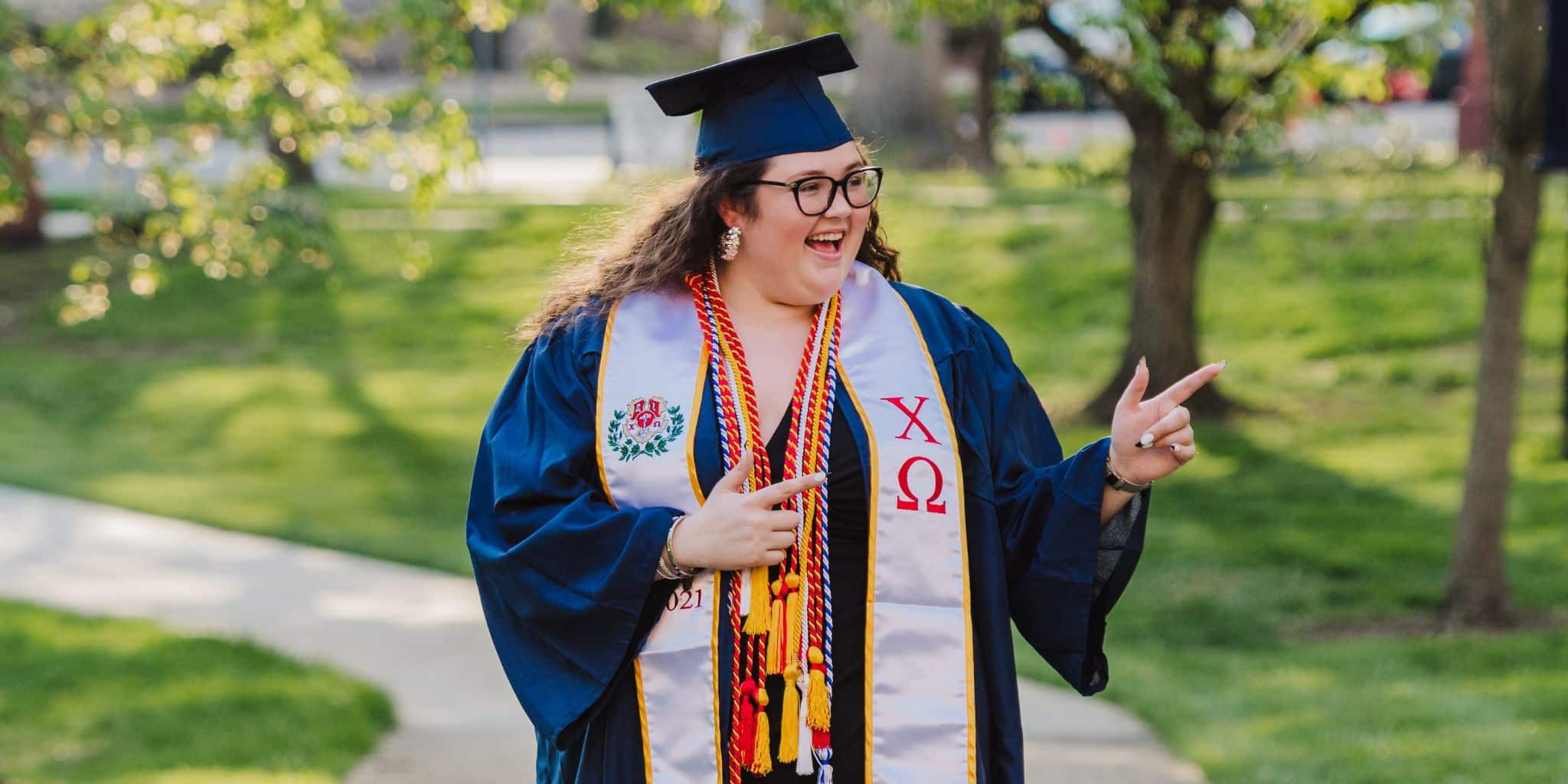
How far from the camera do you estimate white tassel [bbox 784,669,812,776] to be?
2879mm

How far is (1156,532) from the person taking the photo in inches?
359

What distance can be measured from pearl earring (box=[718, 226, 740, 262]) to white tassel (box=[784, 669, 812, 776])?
0.69 meters

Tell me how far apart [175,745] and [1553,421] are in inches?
327

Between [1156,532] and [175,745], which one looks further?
[1156,532]

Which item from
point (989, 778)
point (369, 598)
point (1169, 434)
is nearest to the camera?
point (1169, 434)

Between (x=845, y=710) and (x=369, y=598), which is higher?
(x=845, y=710)

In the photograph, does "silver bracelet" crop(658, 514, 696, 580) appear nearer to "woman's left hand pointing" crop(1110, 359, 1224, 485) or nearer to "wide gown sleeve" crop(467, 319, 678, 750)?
"wide gown sleeve" crop(467, 319, 678, 750)

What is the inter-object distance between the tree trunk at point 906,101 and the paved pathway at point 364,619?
38.1 feet

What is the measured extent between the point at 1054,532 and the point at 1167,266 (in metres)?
8.51

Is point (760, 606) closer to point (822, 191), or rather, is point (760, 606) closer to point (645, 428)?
point (645, 428)

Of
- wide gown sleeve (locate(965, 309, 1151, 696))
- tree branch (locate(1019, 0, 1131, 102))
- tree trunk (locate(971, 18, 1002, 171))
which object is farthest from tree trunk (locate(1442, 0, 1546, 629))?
tree trunk (locate(971, 18, 1002, 171))

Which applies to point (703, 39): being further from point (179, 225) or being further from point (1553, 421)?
point (179, 225)

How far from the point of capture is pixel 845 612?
2928mm

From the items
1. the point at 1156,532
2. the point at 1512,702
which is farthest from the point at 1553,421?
the point at 1512,702
